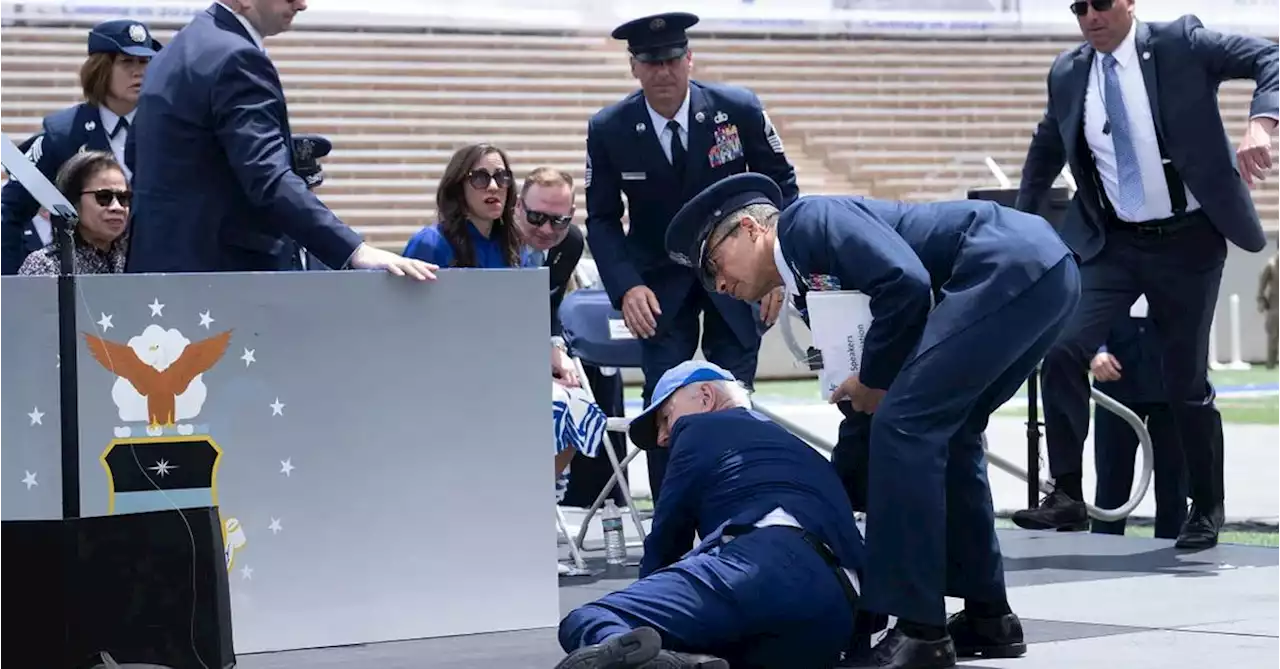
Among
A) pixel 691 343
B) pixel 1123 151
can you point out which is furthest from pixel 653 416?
pixel 1123 151

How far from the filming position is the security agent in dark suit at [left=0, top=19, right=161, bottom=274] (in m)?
7.58

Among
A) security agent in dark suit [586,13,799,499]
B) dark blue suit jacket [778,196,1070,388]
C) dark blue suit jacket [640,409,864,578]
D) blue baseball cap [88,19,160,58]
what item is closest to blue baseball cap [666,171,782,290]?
dark blue suit jacket [778,196,1070,388]

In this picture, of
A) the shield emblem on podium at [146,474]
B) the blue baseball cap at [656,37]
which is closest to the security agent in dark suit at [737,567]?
the shield emblem on podium at [146,474]

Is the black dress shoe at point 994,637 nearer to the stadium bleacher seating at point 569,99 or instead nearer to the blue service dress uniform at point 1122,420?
the blue service dress uniform at point 1122,420

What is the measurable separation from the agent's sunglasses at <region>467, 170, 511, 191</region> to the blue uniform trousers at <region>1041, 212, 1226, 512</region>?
195 cm

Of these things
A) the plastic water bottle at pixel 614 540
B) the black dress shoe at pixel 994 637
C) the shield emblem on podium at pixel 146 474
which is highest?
the shield emblem on podium at pixel 146 474

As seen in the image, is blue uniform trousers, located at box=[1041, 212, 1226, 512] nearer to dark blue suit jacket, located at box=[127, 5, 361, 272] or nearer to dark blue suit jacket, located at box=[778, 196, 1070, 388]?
dark blue suit jacket, located at box=[778, 196, 1070, 388]

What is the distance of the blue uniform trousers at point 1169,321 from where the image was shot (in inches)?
279

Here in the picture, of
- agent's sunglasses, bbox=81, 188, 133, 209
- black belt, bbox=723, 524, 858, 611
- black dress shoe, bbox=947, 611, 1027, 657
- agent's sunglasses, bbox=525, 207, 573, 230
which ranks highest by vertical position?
agent's sunglasses, bbox=81, 188, 133, 209

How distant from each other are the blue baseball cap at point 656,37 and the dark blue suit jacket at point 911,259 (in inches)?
84.5

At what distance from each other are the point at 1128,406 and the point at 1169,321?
3.73 ft

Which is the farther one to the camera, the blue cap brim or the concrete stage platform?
the blue cap brim

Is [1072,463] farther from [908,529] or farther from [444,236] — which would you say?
[908,529]

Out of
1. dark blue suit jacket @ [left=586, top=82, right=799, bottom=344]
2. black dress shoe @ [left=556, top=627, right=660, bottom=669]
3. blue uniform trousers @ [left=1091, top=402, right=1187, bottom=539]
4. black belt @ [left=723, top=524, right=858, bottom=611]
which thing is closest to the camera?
black dress shoe @ [left=556, top=627, right=660, bottom=669]
